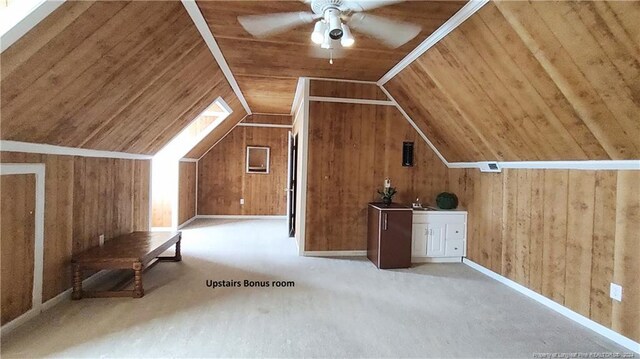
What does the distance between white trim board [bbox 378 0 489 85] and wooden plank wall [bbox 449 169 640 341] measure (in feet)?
5.60

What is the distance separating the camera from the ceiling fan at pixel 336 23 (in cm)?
209

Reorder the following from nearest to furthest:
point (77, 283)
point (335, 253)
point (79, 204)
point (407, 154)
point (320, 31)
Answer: point (320, 31) → point (77, 283) → point (79, 204) → point (335, 253) → point (407, 154)

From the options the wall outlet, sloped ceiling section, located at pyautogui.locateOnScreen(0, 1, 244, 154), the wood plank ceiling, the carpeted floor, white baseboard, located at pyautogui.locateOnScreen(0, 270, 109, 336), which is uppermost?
the wood plank ceiling

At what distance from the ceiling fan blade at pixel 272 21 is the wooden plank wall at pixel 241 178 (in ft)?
16.0

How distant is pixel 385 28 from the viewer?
2.58m

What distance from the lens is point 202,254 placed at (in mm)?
4430

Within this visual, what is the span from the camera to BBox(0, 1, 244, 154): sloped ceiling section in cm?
181

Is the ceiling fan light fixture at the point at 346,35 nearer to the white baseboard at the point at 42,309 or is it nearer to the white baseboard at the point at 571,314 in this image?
the white baseboard at the point at 571,314

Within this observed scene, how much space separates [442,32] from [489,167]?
1.91 m

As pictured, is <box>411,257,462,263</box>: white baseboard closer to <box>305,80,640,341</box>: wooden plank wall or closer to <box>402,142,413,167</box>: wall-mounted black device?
<box>305,80,640,341</box>: wooden plank wall

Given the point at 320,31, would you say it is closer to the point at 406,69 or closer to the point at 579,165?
the point at 406,69

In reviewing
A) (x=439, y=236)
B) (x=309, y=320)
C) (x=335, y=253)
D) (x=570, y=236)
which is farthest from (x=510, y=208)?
(x=309, y=320)

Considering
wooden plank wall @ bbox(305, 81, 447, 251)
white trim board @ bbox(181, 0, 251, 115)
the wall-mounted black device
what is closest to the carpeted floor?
wooden plank wall @ bbox(305, 81, 447, 251)

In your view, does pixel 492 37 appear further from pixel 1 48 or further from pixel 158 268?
pixel 158 268
